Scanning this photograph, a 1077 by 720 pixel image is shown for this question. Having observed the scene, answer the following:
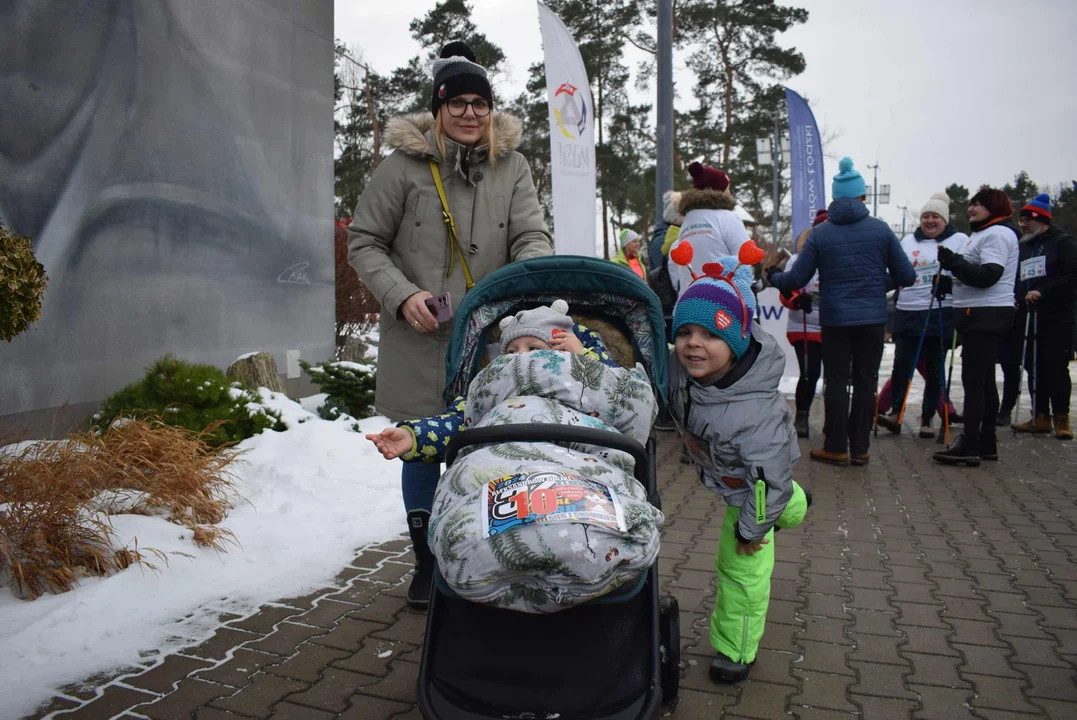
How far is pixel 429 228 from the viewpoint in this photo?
352 centimetres

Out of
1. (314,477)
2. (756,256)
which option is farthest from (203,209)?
(756,256)

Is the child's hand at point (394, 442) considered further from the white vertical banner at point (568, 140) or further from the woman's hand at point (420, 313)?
the white vertical banner at point (568, 140)

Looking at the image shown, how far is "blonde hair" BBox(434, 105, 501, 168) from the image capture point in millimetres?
3484

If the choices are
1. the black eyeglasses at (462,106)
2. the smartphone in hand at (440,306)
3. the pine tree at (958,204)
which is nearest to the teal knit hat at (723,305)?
the smartphone in hand at (440,306)

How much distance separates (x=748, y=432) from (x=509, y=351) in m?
0.91

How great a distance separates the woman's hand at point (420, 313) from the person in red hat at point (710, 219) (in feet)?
11.2

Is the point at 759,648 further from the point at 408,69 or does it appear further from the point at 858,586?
the point at 408,69

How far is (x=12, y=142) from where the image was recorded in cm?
540

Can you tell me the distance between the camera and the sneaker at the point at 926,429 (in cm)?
827

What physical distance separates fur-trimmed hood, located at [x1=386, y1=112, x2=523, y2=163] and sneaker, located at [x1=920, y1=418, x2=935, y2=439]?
249 inches

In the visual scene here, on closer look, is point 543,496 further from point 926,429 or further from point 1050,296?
point 1050,296

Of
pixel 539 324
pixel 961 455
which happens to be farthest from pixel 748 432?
pixel 961 455

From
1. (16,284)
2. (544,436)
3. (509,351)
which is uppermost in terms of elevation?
(16,284)

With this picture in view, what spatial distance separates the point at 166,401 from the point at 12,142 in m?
1.99
